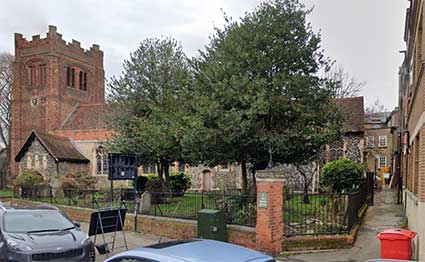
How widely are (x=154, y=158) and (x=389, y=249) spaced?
597 inches

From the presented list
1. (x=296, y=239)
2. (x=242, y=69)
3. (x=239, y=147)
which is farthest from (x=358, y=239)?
(x=242, y=69)

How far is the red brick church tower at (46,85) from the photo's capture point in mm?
42675

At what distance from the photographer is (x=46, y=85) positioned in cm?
4316

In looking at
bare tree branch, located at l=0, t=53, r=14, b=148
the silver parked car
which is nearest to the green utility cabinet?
the silver parked car

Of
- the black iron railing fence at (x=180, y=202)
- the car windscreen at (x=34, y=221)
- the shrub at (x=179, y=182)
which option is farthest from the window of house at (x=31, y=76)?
the car windscreen at (x=34, y=221)

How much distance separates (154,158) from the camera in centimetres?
2175

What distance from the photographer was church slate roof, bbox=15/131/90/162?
35281 millimetres

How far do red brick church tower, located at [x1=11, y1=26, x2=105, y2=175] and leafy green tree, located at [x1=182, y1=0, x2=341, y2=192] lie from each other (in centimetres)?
3099

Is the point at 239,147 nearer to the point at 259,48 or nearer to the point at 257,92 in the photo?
the point at 257,92

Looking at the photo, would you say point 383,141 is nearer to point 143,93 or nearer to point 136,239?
point 143,93

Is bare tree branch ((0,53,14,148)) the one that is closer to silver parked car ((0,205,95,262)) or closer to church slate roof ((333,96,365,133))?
church slate roof ((333,96,365,133))

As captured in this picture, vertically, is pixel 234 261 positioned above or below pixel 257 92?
below

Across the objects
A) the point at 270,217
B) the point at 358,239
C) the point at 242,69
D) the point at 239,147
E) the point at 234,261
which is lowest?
the point at 358,239

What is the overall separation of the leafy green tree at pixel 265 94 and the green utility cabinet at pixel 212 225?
10.4 feet
